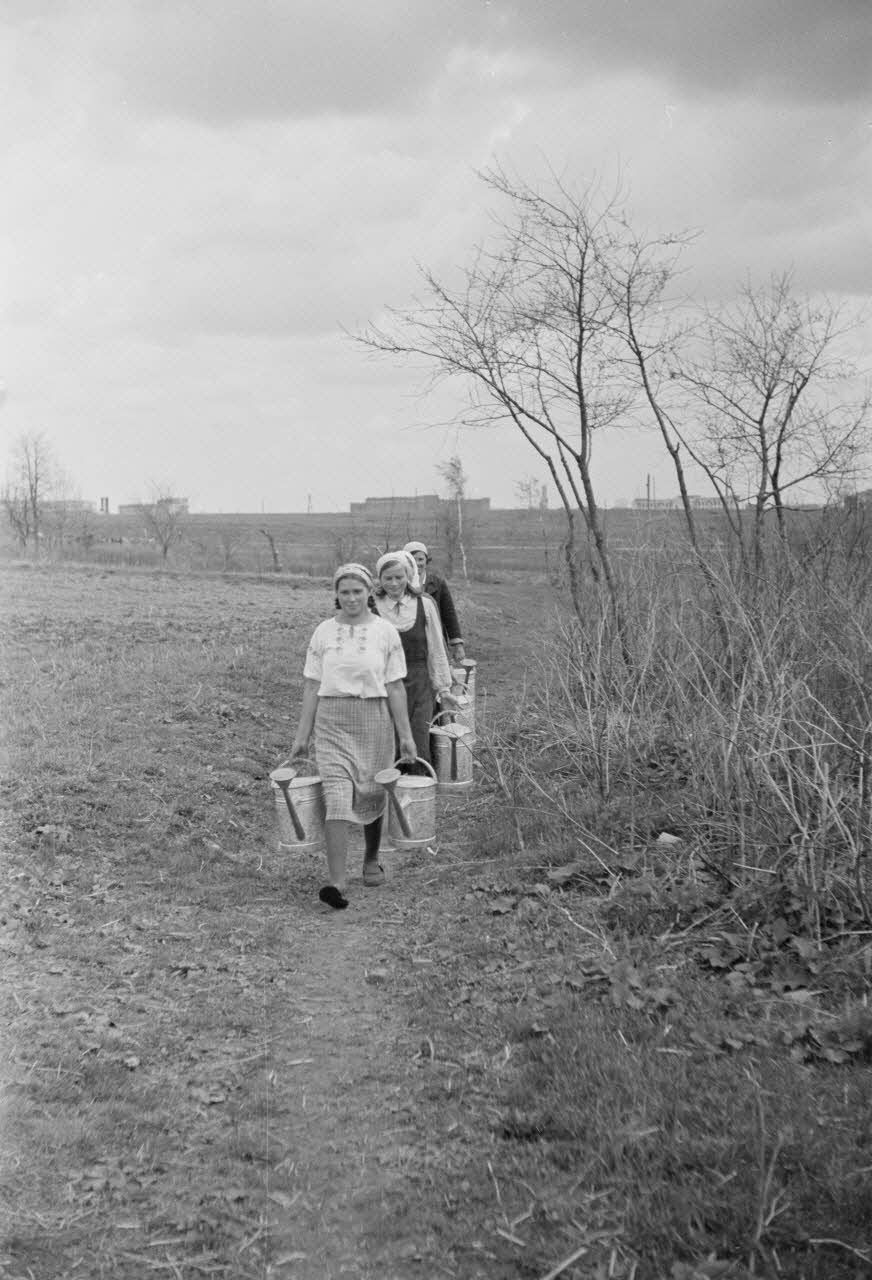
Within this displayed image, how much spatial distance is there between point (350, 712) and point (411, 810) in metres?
0.65

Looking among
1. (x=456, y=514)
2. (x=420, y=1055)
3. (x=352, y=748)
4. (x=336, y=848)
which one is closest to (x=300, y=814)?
(x=336, y=848)

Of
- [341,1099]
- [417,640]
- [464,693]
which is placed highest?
[417,640]

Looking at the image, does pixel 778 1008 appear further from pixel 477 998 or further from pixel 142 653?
pixel 142 653

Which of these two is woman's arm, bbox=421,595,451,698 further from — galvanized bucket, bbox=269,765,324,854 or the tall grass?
galvanized bucket, bbox=269,765,324,854

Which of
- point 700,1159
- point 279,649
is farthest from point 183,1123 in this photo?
point 279,649

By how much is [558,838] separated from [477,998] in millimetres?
2147

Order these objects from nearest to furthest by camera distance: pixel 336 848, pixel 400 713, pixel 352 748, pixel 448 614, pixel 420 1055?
pixel 420 1055 → pixel 336 848 → pixel 352 748 → pixel 400 713 → pixel 448 614

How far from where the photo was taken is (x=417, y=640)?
27.7 ft

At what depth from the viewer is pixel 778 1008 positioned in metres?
4.56

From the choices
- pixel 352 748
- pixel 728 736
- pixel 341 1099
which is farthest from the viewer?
pixel 352 748

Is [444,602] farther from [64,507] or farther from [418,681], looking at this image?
[64,507]

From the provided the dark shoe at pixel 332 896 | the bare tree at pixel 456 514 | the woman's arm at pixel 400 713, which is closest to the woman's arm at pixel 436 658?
the woman's arm at pixel 400 713

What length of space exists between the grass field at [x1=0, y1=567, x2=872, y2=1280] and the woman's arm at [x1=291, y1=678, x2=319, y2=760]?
88 centimetres

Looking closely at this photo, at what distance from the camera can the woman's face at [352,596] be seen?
6.72m
